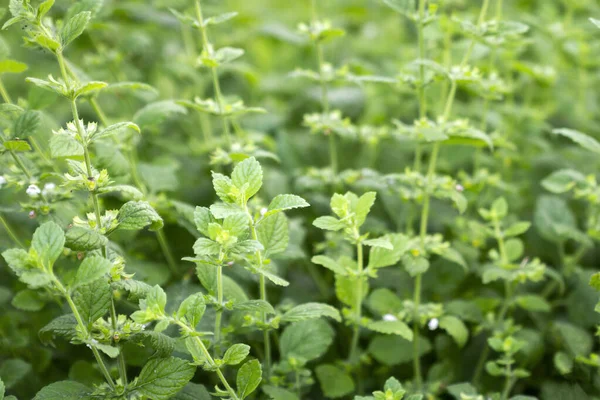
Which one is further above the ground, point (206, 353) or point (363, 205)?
point (363, 205)

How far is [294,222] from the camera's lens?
1.98m

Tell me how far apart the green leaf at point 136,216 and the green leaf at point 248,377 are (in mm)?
396

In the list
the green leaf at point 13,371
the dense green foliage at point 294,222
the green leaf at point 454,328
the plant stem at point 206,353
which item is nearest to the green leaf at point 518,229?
the dense green foliage at point 294,222

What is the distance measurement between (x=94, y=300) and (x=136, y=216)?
203mm

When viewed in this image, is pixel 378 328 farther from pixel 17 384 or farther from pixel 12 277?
pixel 12 277

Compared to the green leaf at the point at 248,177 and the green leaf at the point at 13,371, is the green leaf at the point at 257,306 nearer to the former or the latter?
the green leaf at the point at 248,177

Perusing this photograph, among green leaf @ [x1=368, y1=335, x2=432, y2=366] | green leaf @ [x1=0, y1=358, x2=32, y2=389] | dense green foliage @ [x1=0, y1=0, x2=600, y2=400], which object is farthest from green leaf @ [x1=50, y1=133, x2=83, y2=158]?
green leaf @ [x1=368, y1=335, x2=432, y2=366]

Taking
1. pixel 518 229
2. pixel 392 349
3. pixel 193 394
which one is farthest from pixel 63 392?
pixel 518 229

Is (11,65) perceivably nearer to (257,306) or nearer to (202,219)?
(202,219)

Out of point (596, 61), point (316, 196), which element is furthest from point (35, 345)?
point (596, 61)

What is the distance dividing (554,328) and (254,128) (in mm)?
1442

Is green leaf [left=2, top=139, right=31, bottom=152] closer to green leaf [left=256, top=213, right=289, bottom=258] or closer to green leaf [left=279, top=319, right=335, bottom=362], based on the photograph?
green leaf [left=256, top=213, right=289, bottom=258]

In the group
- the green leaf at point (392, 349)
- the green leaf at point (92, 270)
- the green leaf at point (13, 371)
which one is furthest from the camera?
the green leaf at point (392, 349)

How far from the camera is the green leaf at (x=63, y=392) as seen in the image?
1.29 m
